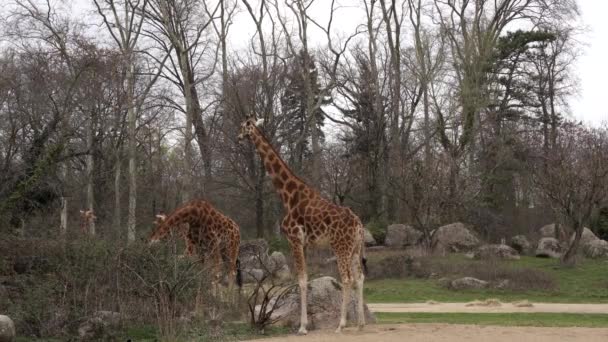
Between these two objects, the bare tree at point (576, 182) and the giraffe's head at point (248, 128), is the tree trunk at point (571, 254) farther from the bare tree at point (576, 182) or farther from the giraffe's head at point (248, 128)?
the giraffe's head at point (248, 128)

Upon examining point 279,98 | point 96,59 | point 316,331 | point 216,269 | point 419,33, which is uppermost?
point 419,33

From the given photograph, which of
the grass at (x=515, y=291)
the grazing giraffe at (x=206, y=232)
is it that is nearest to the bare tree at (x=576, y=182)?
the grass at (x=515, y=291)

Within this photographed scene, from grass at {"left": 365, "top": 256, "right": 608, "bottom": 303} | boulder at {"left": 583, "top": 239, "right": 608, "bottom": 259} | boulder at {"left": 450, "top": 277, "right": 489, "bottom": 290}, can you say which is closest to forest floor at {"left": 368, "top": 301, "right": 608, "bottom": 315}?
grass at {"left": 365, "top": 256, "right": 608, "bottom": 303}

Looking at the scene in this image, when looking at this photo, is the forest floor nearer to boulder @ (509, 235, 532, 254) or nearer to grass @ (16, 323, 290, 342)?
grass @ (16, 323, 290, 342)

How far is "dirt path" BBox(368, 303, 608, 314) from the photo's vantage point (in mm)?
19938

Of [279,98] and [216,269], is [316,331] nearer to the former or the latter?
[216,269]

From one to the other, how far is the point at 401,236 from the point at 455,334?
26840 mm

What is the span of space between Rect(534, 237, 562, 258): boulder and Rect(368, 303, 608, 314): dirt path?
13.9 metres

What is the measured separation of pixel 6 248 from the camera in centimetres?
1485

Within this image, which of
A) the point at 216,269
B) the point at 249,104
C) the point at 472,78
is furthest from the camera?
the point at 472,78

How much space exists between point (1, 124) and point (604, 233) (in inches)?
1345

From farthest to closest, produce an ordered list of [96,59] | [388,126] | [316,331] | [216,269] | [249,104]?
[388,126] < [249,104] < [96,59] < [216,269] < [316,331]

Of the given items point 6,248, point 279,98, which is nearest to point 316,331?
point 6,248

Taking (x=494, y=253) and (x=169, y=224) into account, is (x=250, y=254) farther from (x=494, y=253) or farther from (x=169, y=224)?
(x=169, y=224)
